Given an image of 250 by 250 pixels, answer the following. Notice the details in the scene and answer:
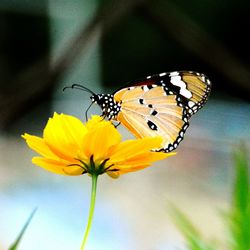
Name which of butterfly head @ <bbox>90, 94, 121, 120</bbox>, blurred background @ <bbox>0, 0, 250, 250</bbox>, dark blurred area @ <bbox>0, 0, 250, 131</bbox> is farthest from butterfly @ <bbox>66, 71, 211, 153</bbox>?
dark blurred area @ <bbox>0, 0, 250, 131</bbox>

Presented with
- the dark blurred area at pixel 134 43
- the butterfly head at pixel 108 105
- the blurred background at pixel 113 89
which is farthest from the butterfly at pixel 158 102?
the dark blurred area at pixel 134 43

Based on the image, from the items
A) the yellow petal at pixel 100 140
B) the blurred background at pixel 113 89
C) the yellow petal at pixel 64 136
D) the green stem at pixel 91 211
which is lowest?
the blurred background at pixel 113 89

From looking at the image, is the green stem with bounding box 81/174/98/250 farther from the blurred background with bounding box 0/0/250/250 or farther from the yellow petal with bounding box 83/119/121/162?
the blurred background with bounding box 0/0/250/250

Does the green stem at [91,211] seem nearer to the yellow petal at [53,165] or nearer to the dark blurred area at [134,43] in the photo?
the yellow petal at [53,165]

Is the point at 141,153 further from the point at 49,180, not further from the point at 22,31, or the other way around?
the point at 22,31

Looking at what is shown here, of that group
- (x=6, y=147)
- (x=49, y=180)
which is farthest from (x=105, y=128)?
(x=6, y=147)

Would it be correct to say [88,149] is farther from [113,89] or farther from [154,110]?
[113,89]

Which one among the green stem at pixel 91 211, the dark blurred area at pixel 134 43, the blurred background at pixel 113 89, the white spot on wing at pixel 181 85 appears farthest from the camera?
the dark blurred area at pixel 134 43

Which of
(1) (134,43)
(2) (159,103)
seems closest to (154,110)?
(2) (159,103)
